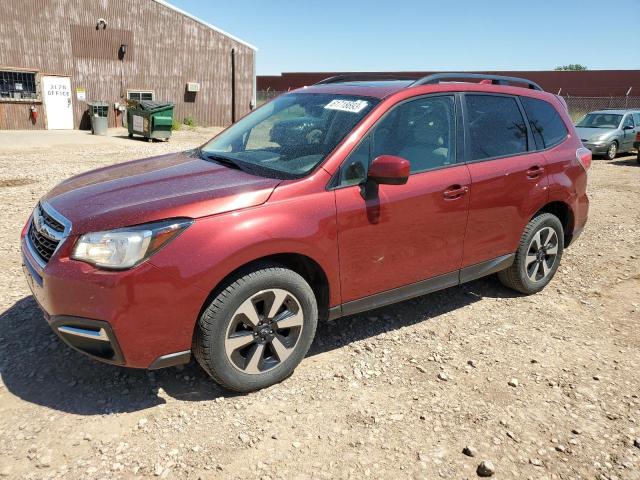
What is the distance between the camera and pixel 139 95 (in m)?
24.3

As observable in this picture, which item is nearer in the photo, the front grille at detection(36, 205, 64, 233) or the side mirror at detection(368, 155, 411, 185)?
the front grille at detection(36, 205, 64, 233)

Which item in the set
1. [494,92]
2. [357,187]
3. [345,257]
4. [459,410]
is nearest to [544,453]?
[459,410]

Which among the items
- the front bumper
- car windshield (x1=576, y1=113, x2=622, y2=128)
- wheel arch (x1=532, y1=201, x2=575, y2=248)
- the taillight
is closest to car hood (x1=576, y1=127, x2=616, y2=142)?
car windshield (x1=576, y1=113, x2=622, y2=128)

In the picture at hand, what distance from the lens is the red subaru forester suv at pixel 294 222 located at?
2.60 metres

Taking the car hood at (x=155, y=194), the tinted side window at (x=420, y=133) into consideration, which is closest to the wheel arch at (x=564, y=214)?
the tinted side window at (x=420, y=133)

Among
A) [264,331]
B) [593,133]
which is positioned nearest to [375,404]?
[264,331]

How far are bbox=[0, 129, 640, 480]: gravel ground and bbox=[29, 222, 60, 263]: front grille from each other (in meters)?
0.80

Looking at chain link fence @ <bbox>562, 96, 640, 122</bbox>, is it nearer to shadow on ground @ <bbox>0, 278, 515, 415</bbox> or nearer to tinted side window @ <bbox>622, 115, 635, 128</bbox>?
tinted side window @ <bbox>622, 115, 635, 128</bbox>

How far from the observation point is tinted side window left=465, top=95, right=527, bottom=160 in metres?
3.88

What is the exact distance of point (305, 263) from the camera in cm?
313

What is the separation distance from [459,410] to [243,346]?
1.32 meters

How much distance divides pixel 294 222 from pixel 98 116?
21.5 m

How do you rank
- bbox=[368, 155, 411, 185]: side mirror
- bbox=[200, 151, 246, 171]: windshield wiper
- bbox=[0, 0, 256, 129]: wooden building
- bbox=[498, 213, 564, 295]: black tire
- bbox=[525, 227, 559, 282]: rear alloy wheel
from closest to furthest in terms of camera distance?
bbox=[368, 155, 411, 185]: side mirror → bbox=[200, 151, 246, 171]: windshield wiper → bbox=[498, 213, 564, 295]: black tire → bbox=[525, 227, 559, 282]: rear alloy wheel → bbox=[0, 0, 256, 129]: wooden building

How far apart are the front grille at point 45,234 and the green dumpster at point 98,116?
65.7 feet
